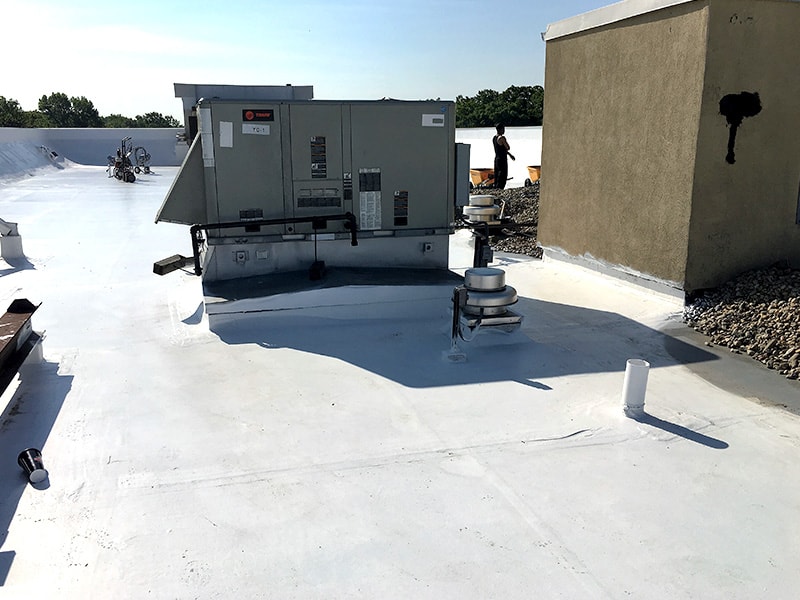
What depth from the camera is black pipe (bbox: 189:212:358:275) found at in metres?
6.57

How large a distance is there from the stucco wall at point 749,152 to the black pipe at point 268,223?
368cm

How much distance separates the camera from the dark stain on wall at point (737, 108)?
6.81 metres

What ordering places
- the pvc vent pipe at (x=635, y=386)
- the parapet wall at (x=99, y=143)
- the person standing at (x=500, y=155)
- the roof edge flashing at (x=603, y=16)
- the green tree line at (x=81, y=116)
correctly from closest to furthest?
the pvc vent pipe at (x=635, y=386)
the roof edge flashing at (x=603, y=16)
the person standing at (x=500, y=155)
the parapet wall at (x=99, y=143)
the green tree line at (x=81, y=116)

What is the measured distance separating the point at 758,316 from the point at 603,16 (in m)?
4.10

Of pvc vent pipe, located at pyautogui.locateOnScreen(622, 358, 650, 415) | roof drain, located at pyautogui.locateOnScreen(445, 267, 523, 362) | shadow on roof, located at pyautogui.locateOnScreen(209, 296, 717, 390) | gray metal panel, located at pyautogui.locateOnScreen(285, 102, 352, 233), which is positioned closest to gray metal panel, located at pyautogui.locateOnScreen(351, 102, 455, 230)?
gray metal panel, located at pyautogui.locateOnScreen(285, 102, 352, 233)

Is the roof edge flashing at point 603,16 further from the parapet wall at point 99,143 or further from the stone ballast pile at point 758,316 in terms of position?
the parapet wall at point 99,143

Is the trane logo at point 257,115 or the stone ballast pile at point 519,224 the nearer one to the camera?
the trane logo at point 257,115

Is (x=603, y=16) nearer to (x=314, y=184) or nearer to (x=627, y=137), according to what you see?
(x=627, y=137)

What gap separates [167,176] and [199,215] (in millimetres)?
21011

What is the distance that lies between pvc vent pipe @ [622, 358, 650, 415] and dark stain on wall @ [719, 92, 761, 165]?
3.60 metres

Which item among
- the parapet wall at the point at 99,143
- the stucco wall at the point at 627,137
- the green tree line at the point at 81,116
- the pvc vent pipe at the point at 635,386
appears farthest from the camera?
the green tree line at the point at 81,116

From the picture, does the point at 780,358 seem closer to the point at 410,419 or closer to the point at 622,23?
the point at 410,419

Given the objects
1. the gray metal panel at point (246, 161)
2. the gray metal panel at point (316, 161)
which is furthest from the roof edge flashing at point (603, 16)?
the gray metal panel at point (246, 161)

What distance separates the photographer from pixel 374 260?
7535mm
